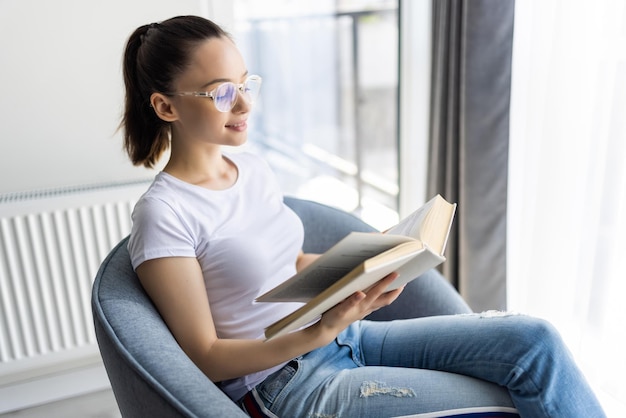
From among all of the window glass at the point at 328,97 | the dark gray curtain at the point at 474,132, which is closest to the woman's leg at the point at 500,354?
the dark gray curtain at the point at 474,132

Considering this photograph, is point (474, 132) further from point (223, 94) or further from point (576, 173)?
point (223, 94)

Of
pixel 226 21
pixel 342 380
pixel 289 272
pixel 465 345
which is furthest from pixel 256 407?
pixel 226 21

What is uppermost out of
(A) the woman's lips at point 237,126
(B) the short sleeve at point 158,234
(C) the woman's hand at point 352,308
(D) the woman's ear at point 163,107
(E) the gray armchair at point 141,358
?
(D) the woman's ear at point 163,107

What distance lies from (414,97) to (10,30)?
144cm

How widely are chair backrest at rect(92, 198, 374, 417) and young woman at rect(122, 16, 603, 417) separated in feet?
0.18

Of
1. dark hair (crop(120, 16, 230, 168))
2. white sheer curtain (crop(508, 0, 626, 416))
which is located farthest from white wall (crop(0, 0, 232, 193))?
white sheer curtain (crop(508, 0, 626, 416))

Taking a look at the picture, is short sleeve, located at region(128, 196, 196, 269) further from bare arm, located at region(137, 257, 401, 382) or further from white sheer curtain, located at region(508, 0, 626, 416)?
white sheer curtain, located at region(508, 0, 626, 416)

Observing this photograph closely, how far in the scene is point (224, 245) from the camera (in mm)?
1265

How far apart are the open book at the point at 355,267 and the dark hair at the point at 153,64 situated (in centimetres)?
53

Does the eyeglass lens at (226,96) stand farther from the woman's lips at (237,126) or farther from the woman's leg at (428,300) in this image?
the woman's leg at (428,300)

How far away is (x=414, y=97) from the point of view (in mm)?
2533

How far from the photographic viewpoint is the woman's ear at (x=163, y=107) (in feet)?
4.26

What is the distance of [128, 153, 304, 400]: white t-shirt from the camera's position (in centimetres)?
120

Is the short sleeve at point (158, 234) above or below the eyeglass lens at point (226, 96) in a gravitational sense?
below
